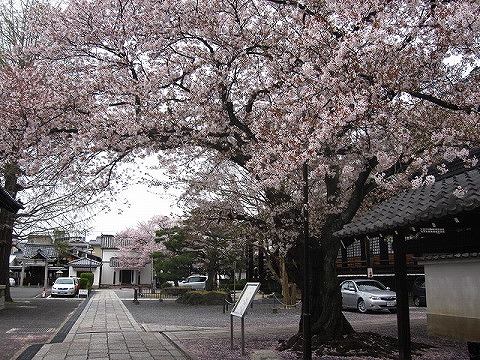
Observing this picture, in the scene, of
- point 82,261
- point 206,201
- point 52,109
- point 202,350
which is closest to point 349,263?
point 206,201

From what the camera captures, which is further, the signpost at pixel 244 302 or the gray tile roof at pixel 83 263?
the gray tile roof at pixel 83 263

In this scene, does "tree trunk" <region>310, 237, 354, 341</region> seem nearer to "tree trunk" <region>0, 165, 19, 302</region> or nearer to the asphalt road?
the asphalt road

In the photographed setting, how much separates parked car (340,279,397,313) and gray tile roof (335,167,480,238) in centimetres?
1166

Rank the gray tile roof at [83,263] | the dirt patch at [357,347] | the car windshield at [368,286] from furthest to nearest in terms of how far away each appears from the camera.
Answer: the gray tile roof at [83,263] < the car windshield at [368,286] < the dirt patch at [357,347]

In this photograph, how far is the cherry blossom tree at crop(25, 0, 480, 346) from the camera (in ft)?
21.5

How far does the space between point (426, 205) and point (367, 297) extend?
14.1 m

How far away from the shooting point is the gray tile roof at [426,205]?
4.81 meters

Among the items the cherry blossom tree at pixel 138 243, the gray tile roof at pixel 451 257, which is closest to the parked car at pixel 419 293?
the gray tile roof at pixel 451 257

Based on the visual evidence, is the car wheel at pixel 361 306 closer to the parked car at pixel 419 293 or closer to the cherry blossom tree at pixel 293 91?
the parked car at pixel 419 293

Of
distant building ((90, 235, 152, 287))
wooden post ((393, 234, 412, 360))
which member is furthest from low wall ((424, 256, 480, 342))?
distant building ((90, 235, 152, 287))

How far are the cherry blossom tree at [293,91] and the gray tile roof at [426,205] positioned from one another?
1.31ft

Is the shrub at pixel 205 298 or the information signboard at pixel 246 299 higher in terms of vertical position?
the information signboard at pixel 246 299

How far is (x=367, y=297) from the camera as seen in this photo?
1850 centimetres

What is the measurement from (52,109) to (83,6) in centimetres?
228
